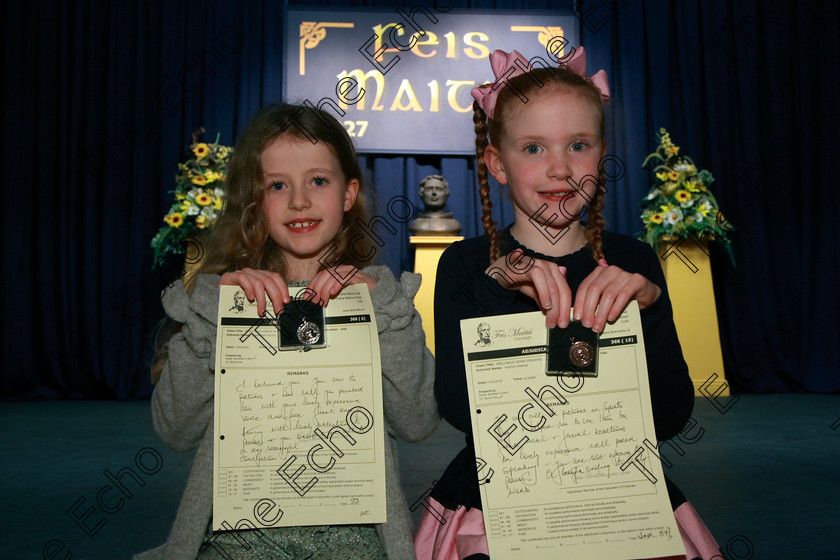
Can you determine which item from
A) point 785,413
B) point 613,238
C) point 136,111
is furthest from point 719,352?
point 136,111

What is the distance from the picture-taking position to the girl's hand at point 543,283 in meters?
0.76

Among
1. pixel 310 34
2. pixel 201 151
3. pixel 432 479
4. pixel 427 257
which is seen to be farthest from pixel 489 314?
pixel 310 34

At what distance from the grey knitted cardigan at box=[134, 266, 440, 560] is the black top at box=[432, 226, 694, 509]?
0.04 metres

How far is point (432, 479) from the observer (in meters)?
2.12

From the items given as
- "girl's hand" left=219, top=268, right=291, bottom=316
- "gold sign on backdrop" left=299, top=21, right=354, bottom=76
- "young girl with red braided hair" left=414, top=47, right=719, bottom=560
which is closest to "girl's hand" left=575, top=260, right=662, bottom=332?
"young girl with red braided hair" left=414, top=47, right=719, bottom=560

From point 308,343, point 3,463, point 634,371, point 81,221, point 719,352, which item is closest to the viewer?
point 634,371

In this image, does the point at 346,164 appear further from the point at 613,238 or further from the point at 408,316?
the point at 613,238

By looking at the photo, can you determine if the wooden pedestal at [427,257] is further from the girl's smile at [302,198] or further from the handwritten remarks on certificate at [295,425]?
the handwritten remarks on certificate at [295,425]

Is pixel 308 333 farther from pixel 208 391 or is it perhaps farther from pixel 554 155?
pixel 554 155

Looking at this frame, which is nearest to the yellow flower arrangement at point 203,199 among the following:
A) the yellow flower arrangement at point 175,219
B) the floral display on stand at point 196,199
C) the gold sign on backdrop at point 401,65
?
the floral display on stand at point 196,199

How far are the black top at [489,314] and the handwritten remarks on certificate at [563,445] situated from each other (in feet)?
0.49

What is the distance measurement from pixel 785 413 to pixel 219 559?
3370 millimetres

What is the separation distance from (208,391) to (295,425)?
0.17m

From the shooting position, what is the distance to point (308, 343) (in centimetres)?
87
